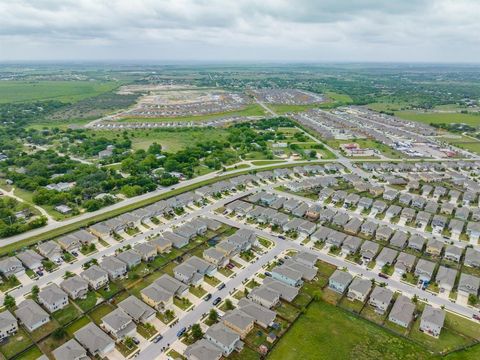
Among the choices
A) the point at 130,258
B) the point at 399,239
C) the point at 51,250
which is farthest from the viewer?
the point at 399,239

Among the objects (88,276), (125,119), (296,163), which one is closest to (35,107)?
(125,119)

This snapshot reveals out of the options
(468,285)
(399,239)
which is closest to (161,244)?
(399,239)

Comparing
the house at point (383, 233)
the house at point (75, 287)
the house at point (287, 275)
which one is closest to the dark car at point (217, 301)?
the house at point (287, 275)

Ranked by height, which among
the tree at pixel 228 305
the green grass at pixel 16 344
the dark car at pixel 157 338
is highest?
the tree at pixel 228 305

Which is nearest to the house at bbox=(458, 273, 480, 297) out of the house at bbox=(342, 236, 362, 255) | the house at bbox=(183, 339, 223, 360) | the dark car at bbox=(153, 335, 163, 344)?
the house at bbox=(342, 236, 362, 255)

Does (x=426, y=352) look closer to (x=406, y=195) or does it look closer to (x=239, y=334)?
Result: (x=239, y=334)

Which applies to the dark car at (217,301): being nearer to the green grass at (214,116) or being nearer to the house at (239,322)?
the house at (239,322)

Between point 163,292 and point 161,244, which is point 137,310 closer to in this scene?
point 163,292
